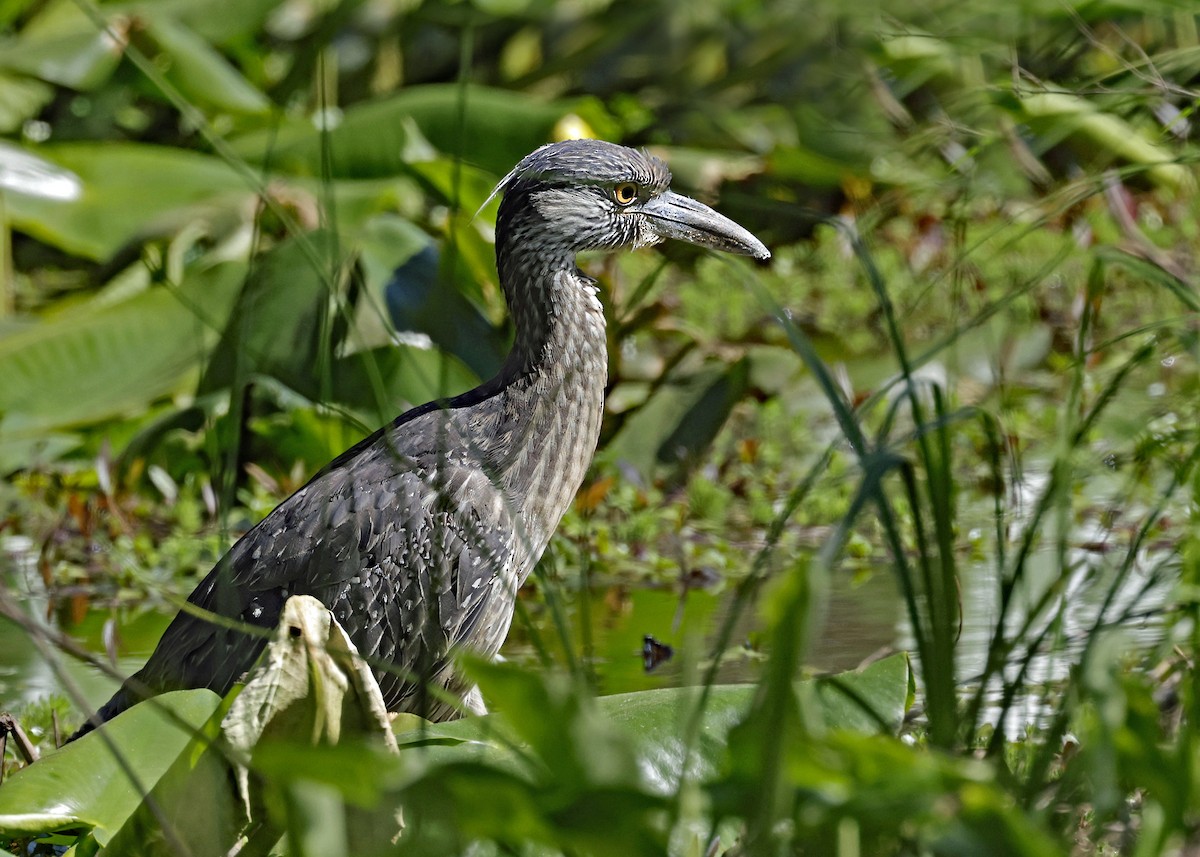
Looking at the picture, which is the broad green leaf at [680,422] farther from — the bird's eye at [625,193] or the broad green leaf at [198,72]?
the broad green leaf at [198,72]

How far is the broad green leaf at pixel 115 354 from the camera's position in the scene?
5.22 meters

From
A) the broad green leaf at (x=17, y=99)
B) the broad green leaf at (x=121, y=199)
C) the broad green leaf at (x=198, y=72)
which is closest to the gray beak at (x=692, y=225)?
the broad green leaf at (x=121, y=199)

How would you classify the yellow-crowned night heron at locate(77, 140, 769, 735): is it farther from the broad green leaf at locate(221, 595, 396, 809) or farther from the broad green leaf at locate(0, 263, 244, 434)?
the broad green leaf at locate(0, 263, 244, 434)

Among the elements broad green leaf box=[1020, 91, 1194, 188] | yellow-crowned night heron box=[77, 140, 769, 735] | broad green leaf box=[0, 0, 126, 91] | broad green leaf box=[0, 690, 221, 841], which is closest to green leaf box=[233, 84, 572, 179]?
broad green leaf box=[0, 0, 126, 91]

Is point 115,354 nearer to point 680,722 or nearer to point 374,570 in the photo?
point 374,570

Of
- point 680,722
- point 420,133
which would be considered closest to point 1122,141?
point 420,133

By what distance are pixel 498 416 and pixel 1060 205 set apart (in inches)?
57.6

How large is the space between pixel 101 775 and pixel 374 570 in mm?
858

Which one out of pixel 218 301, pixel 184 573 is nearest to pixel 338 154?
pixel 218 301

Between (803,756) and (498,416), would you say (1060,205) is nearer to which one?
(803,756)

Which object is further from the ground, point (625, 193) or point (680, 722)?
point (625, 193)

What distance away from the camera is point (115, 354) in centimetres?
534

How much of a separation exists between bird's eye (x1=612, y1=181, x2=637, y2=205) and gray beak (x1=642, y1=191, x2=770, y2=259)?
4 cm

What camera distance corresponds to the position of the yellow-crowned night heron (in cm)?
315
